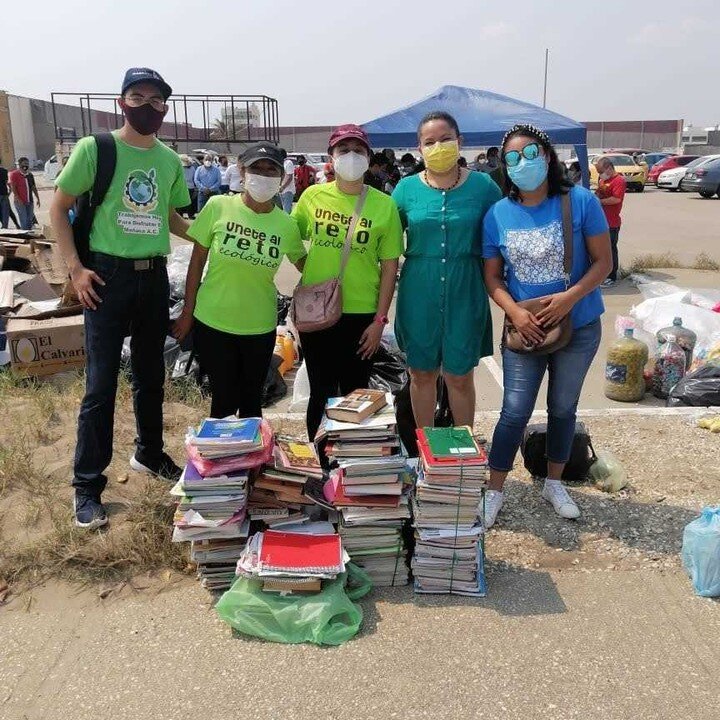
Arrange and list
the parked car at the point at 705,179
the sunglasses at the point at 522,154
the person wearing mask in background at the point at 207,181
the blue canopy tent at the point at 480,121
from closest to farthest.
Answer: the sunglasses at the point at 522,154 < the blue canopy tent at the point at 480,121 < the person wearing mask in background at the point at 207,181 < the parked car at the point at 705,179

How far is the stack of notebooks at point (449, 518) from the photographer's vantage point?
301 centimetres

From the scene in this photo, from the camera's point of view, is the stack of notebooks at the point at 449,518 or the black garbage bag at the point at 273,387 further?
the black garbage bag at the point at 273,387

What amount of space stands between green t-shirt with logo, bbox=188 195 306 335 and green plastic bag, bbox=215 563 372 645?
4.19 feet

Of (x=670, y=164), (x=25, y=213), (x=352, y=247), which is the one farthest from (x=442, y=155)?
(x=670, y=164)

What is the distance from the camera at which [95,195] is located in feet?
10.9

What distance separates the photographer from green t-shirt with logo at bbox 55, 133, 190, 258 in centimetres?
328

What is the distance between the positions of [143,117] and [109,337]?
1070 millimetres

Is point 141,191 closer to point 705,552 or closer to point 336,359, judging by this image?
point 336,359

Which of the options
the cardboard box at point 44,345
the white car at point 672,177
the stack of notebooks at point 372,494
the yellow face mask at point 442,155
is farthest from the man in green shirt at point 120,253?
the white car at point 672,177

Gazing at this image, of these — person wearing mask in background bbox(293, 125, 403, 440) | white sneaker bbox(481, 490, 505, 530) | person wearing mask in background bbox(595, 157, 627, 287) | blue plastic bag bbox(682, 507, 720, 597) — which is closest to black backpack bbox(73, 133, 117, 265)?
person wearing mask in background bbox(293, 125, 403, 440)

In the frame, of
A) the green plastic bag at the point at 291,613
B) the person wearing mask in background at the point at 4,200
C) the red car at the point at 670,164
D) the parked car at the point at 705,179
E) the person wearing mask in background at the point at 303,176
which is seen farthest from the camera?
the red car at the point at 670,164

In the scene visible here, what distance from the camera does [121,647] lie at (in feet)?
9.23

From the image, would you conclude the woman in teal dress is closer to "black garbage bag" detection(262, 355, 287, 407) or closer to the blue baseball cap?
the blue baseball cap

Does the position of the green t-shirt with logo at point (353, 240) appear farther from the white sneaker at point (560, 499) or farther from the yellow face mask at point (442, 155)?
the white sneaker at point (560, 499)
